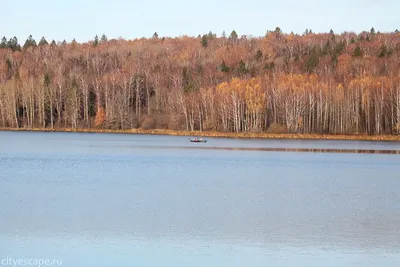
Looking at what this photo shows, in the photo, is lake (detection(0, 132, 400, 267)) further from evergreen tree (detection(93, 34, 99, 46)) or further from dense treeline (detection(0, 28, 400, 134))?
evergreen tree (detection(93, 34, 99, 46))

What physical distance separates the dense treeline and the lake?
117 feet

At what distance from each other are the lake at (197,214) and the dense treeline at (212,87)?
35551 millimetres

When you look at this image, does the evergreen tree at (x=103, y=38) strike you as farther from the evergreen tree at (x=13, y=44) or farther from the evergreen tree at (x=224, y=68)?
the evergreen tree at (x=224, y=68)

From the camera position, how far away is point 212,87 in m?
84.9

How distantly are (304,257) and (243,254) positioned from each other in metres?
1.42

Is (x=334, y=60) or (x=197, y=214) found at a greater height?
(x=334, y=60)

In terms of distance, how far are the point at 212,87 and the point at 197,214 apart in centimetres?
6367

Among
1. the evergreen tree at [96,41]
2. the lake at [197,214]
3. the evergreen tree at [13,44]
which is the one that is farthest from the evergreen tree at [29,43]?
the lake at [197,214]

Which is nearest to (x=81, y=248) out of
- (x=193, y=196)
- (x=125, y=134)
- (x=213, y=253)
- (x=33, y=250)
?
(x=33, y=250)

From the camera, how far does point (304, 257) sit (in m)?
16.3

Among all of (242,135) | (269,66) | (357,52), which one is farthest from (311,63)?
(242,135)

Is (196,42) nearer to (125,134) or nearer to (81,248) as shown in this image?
(125,134)

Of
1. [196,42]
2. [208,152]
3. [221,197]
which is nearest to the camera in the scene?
[221,197]

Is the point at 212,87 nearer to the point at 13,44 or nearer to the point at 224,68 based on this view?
the point at 224,68
